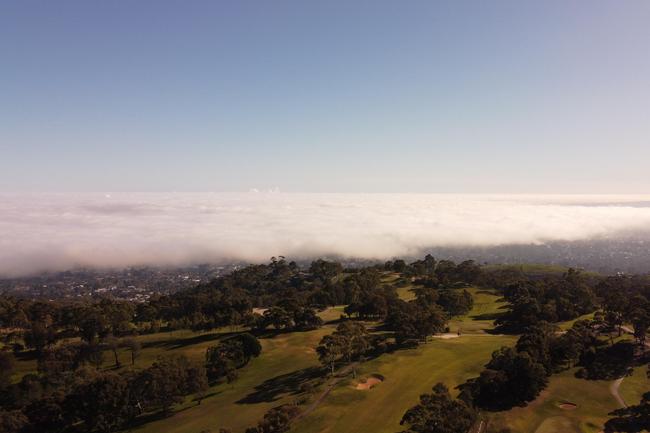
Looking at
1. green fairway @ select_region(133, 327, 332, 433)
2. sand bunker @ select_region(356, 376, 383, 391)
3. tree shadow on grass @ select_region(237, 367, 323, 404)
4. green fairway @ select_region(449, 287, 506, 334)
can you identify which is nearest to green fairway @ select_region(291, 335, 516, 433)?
sand bunker @ select_region(356, 376, 383, 391)

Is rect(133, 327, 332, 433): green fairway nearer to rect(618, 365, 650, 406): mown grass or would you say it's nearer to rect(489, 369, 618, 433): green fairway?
rect(489, 369, 618, 433): green fairway

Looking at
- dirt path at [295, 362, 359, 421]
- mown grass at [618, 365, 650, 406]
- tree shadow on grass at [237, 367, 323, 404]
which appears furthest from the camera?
tree shadow on grass at [237, 367, 323, 404]

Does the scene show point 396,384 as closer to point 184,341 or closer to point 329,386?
point 329,386

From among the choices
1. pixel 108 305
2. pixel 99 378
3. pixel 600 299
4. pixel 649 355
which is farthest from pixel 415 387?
pixel 108 305

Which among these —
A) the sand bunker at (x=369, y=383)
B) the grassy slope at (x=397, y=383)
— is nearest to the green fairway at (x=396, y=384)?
the grassy slope at (x=397, y=383)

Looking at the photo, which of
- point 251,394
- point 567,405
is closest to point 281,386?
point 251,394

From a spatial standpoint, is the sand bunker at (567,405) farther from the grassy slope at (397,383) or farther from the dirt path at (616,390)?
the grassy slope at (397,383)
